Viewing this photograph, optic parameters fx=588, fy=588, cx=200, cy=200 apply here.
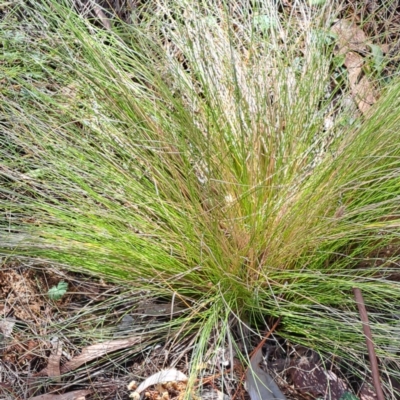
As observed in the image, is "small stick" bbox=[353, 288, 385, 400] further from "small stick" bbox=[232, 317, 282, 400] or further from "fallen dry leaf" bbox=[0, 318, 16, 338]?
"fallen dry leaf" bbox=[0, 318, 16, 338]

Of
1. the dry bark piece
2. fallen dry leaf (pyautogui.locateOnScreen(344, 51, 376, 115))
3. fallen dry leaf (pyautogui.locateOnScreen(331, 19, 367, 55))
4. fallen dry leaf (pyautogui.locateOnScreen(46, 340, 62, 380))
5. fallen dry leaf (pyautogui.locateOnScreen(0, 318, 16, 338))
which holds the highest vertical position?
fallen dry leaf (pyautogui.locateOnScreen(331, 19, 367, 55))

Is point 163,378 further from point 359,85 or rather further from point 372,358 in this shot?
point 359,85

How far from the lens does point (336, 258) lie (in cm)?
151

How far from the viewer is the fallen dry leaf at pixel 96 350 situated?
1545 millimetres

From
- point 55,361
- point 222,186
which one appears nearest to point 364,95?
point 222,186

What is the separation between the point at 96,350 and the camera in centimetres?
156

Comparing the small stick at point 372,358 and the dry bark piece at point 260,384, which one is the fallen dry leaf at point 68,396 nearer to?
the dry bark piece at point 260,384

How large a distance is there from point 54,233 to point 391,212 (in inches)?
32.5

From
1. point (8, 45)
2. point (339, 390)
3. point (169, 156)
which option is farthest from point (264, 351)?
point (8, 45)

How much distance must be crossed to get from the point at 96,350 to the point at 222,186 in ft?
1.80

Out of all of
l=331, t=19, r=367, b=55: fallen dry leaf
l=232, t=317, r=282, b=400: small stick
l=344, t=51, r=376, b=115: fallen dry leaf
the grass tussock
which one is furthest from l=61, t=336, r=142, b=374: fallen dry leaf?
l=331, t=19, r=367, b=55: fallen dry leaf

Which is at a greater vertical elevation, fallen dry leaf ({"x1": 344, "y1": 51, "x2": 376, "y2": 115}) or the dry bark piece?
fallen dry leaf ({"x1": 344, "y1": 51, "x2": 376, "y2": 115})

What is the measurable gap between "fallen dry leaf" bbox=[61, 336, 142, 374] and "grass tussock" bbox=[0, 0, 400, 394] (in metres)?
0.18

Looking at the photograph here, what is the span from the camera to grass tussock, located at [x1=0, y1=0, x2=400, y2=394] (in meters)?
1.40
